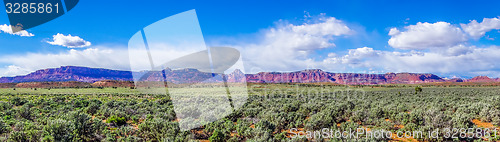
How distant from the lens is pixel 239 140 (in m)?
13.7

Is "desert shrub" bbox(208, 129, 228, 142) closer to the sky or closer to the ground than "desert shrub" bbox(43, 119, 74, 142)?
closer to the ground

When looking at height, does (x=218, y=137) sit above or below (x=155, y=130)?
below

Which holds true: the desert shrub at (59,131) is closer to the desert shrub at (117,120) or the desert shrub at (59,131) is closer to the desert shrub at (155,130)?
the desert shrub at (155,130)

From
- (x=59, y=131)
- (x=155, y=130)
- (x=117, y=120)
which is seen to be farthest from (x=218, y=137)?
(x=117, y=120)

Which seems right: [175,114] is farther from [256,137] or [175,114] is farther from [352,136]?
[352,136]

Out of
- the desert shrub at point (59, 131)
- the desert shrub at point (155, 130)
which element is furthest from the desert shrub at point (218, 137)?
the desert shrub at point (59, 131)

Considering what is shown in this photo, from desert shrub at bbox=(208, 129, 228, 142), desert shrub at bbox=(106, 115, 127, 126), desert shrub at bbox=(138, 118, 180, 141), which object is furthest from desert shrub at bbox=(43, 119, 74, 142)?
desert shrub at bbox=(208, 129, 228, 142)

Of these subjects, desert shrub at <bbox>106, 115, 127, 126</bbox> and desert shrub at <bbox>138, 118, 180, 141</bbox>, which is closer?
desert shrub at <bbox>138, 118, 180, 141</bbox>

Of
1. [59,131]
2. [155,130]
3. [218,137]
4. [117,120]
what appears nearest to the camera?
[59,131]

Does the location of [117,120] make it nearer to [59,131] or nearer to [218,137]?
[59,131]

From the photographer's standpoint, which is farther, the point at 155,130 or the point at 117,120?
the point at 117,120

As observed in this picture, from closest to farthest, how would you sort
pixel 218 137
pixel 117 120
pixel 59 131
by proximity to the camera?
1. pixel 59 131
2. pixel 218 137
3. pixel 117 120

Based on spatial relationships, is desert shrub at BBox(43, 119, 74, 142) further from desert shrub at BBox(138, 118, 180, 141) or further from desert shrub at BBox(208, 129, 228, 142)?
desert shrub at BBox(208, 129, 228, 142)

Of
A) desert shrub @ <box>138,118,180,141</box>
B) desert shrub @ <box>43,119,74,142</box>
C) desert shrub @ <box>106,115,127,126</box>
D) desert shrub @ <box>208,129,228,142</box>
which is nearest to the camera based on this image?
desert shrub @ <box>43,119,74,142</box>
